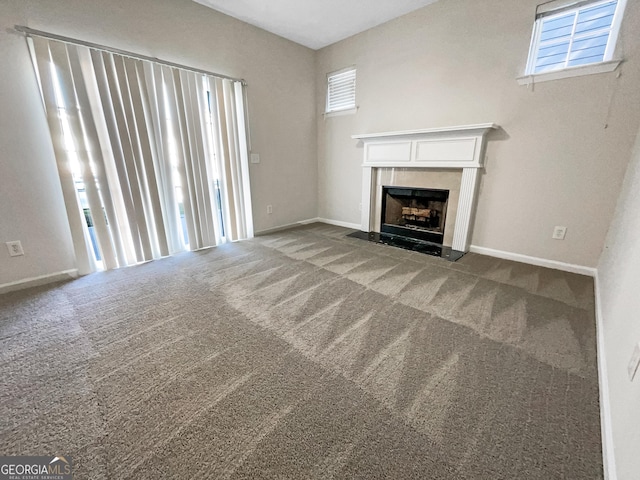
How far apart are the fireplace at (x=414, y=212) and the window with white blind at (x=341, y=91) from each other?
1.42 m

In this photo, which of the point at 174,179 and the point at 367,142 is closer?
the point at 174,179

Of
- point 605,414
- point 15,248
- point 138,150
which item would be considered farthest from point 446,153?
point 15,248

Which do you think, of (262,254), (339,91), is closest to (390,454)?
(262,254)

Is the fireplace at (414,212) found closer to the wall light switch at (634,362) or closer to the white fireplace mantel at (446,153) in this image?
the white fireplace mantel at (446,153)

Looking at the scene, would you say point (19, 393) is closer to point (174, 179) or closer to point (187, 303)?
point (187, 303)

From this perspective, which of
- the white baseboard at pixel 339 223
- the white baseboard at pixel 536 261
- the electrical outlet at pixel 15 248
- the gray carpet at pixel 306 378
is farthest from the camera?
the white baseboard at pixel 339 223

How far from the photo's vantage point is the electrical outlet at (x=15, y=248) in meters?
2.04

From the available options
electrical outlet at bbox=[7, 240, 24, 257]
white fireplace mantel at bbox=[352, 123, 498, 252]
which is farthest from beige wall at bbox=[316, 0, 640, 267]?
electrical outlet at bbox=[7, 240, 24, 257]

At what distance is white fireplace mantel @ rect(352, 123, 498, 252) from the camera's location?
2631 mm

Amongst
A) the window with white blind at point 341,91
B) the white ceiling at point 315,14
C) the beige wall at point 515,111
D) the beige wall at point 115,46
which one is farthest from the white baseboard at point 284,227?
the white ceiling at point 315,14

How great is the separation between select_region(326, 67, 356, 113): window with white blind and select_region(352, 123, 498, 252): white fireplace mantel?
67cm

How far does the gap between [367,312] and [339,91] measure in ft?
11.3

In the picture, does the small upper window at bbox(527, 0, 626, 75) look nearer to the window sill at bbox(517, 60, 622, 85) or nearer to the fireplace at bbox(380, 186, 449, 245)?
the window sill at bbox(517, 60, 622, 85)

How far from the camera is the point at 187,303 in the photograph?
1.90 m
